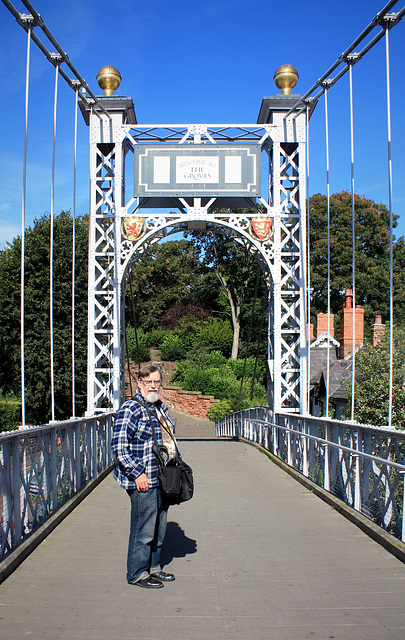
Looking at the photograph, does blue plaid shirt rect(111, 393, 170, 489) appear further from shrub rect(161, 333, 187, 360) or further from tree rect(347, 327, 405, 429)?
shrub rect(161, 333, 187, 360)

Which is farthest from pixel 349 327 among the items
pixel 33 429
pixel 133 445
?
pixel 133 445

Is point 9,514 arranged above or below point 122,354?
below

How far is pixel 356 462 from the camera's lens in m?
7.07

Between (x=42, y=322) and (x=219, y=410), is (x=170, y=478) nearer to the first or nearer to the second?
(x=42, y=322)

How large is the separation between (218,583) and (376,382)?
16.2 meters

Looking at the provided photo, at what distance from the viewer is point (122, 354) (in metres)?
14.9

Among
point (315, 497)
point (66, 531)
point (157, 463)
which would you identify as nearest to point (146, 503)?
point (157, 463)

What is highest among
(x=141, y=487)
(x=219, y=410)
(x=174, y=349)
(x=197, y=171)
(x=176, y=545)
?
(x=197, y=171)

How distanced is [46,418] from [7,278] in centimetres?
613

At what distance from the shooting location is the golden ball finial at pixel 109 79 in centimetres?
1477

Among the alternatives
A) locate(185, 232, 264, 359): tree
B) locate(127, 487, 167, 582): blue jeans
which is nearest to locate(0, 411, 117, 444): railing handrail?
locate(127, 487, 167, 582): blue jeans

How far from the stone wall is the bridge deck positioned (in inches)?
1044

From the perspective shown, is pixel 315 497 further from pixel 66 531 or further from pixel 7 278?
pixel 7 278

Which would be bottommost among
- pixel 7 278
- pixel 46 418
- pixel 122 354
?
pixel 46 418
